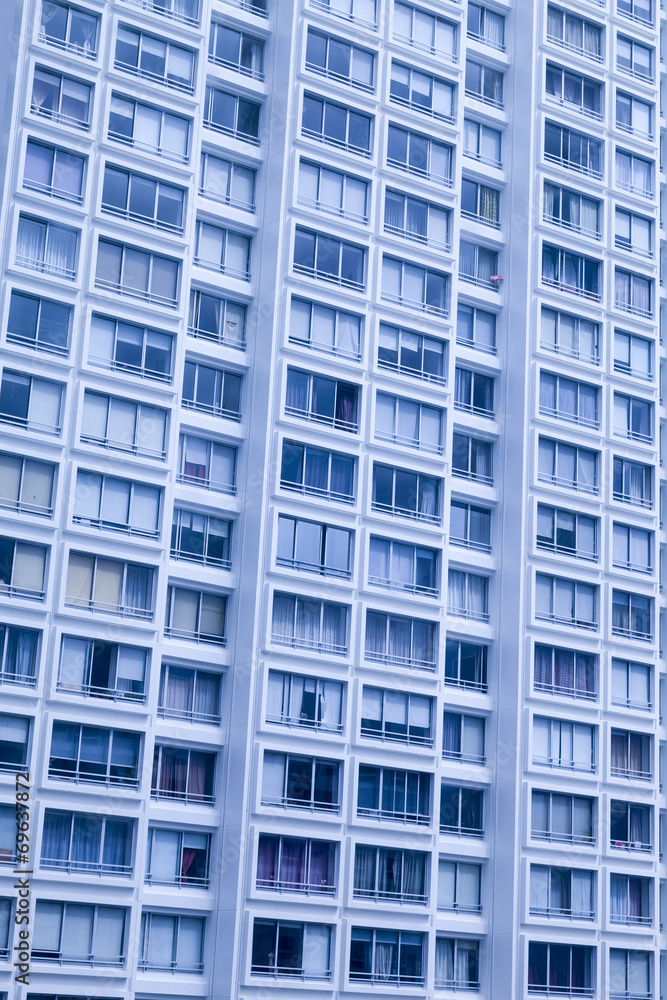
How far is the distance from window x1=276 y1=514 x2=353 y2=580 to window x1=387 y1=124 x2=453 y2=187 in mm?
16686

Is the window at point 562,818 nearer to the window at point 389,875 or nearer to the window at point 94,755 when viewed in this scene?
the window at point 389,875

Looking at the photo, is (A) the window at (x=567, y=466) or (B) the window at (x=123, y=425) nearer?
(B) the window at (x=123, y=425)

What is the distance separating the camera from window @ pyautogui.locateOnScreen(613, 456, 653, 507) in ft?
211

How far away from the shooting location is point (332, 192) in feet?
189

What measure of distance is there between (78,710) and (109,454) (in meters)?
9.29

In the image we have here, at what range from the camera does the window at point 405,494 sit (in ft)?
186

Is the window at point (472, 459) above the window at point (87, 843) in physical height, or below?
above

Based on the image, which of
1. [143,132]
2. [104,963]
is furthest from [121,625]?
[143,132]

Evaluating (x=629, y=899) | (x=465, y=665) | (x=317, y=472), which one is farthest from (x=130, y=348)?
(x=629, y=899)

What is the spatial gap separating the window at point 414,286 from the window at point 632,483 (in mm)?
11630

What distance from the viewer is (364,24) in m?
59.7

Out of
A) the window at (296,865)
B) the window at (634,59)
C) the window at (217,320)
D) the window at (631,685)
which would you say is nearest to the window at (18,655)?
the window at (296,865)

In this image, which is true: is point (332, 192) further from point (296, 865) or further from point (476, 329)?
point (296, 865)

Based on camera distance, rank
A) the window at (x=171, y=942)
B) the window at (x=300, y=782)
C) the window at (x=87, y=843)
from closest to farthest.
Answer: the window at (x=87, y=843) → the window at (x=171, y=942) → the window at (x=300, y=782)
